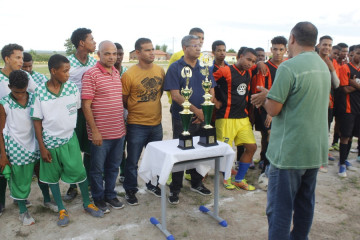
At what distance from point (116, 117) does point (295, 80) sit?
2229 mm

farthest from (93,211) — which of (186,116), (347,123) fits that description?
(347,123)

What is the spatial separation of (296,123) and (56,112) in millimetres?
2557

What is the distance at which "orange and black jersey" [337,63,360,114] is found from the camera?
5465mm

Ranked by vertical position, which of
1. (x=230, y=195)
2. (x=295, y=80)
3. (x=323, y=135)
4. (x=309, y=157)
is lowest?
(x=230, y=195)

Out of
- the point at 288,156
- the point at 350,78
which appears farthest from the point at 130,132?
the point at 350,78

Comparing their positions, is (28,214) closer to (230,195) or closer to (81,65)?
(81,65)

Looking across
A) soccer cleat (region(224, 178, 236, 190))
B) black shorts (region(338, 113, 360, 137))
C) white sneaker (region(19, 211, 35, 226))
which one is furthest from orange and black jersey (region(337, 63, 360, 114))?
white sneaker (region(19, 211, 35, 226))

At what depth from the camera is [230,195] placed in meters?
4.57

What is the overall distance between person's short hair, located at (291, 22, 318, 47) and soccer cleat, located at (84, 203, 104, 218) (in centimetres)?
300

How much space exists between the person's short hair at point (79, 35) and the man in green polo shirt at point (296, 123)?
2.76 metres

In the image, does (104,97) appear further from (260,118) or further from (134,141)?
(260,118)

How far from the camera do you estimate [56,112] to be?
139 inches

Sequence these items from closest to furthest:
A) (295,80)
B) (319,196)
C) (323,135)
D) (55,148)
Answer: (295,80)
(323,135)
(55,148)
(319,196)

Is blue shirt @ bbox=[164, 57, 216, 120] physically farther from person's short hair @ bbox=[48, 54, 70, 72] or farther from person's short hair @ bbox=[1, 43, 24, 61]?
person's short hair @ bbox=[1, 43, 24, 61]
